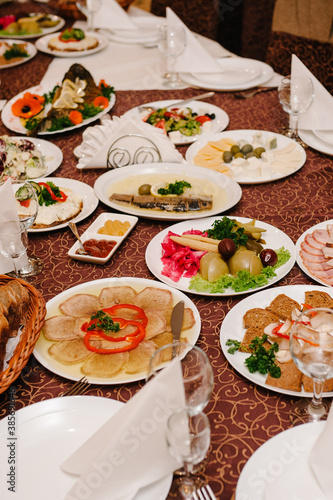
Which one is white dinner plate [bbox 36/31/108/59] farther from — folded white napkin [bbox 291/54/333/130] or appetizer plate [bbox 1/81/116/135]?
folded white napkin [bbox 291/54/333/130]

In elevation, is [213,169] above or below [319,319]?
below

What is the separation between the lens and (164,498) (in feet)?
3.60

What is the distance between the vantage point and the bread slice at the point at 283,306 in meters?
1.56

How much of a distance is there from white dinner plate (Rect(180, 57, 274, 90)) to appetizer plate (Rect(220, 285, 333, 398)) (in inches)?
75.8

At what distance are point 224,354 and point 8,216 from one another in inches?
34.9

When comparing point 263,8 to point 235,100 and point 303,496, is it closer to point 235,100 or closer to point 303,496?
point 235,100

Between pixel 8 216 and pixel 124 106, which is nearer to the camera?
pixel 8 216

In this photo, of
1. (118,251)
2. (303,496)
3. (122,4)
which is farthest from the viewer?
(122,4)

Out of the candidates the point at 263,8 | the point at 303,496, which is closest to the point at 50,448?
the point at 303,496

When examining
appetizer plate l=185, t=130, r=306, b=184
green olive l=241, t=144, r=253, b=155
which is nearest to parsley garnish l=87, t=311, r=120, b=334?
appetizer plate l=185, t=130, r=306, b=184

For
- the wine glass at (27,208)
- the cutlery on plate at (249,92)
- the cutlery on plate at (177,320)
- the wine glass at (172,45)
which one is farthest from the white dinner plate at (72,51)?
the cutlery on plate at (177,320)

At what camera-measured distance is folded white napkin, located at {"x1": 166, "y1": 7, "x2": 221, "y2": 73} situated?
132 inches

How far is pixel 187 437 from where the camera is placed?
3.33 ft

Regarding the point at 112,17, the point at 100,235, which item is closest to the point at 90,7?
the point at 112,17
